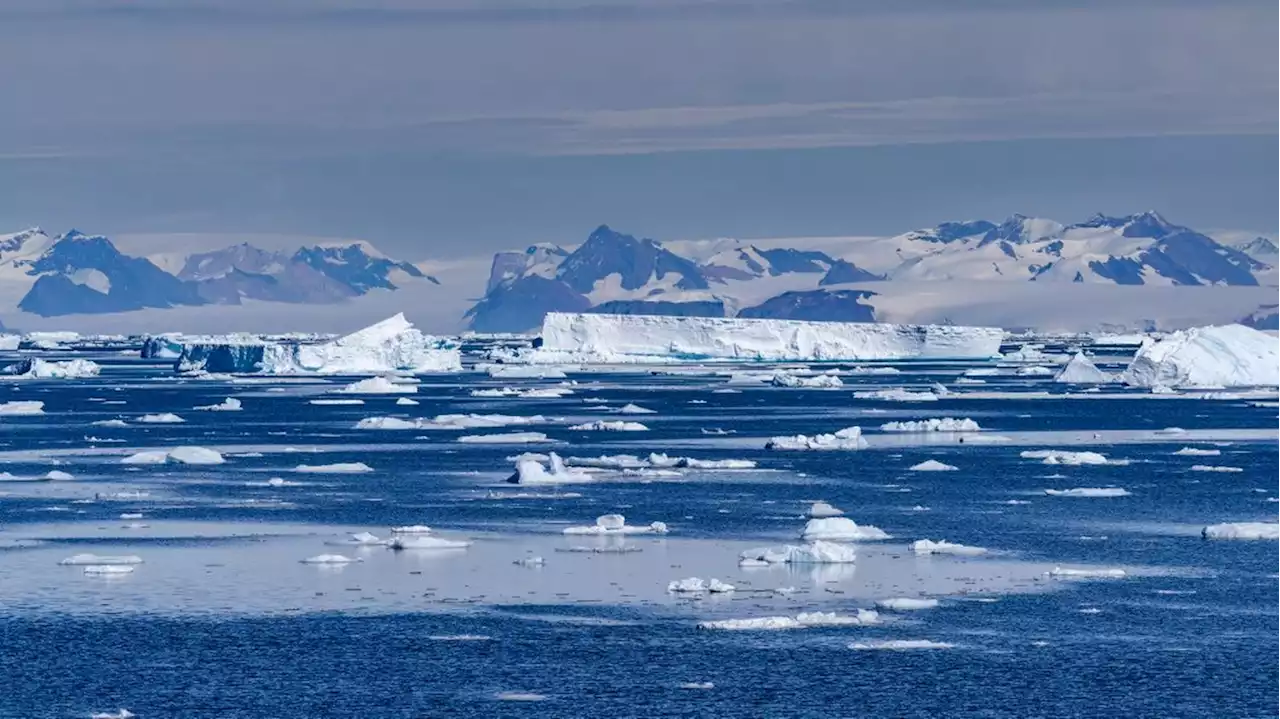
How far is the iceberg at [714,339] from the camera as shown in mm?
98125

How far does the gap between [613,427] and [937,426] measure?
7718 millimetres

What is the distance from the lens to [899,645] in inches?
854

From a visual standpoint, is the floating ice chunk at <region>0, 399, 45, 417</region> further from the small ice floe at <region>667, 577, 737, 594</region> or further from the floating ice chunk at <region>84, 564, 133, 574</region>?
the small ice floe at <region>667, 577, 737, 594</region>

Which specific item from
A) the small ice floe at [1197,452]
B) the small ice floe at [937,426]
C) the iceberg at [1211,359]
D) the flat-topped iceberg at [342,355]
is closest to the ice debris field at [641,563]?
the small ice floe at [937,426]

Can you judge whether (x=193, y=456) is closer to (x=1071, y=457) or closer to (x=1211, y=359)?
(x=1071, y=457)

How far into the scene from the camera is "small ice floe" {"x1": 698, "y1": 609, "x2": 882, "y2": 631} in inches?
890

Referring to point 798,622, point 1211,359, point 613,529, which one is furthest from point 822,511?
point 1211,359

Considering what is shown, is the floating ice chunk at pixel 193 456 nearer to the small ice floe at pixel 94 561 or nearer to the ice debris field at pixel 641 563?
the ice debris field at pixel 641 563

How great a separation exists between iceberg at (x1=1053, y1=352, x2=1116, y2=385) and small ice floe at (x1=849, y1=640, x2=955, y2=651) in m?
57.1

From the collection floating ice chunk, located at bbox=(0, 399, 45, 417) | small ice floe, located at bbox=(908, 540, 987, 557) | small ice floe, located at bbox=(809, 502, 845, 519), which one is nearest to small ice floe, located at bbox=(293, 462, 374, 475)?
small ice floe, located at bbox=(809, 502, 845, 519)

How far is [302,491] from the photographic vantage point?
3694 cm

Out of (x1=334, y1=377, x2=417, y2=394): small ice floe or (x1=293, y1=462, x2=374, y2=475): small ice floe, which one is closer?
(x1=293, y1=462, x2=374, y2=475): small ice floe

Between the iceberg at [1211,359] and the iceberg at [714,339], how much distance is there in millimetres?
25509

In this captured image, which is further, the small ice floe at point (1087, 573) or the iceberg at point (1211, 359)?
the iceberg at point (1211, 359)
